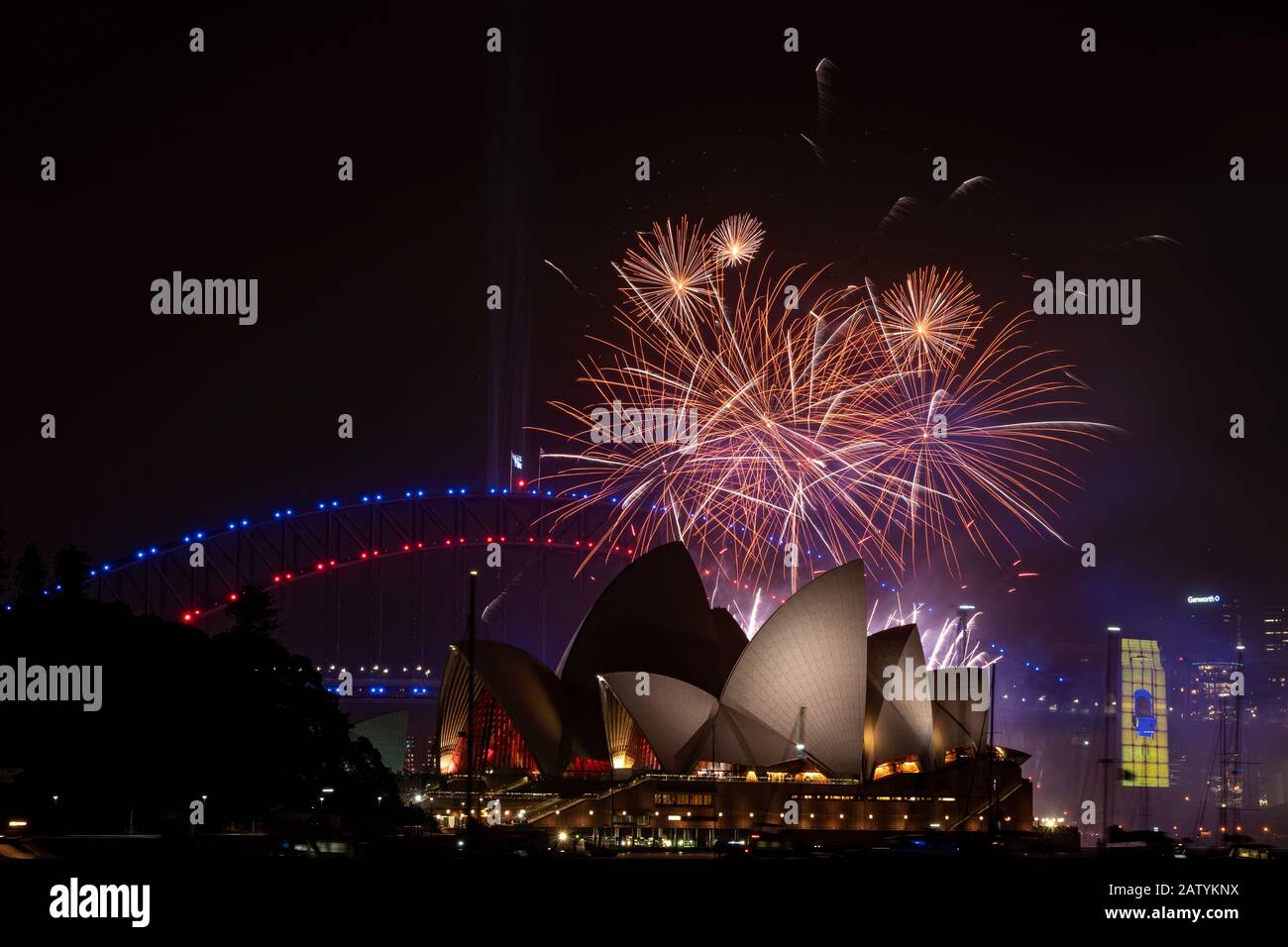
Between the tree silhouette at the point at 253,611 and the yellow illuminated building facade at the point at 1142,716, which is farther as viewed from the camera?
the yellow illuminated building facade at the point at 1142,716

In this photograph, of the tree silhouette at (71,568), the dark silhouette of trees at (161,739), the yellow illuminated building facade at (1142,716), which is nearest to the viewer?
the dark silhouette of trees at (161,739)

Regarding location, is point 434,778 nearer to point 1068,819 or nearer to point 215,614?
point 215,614

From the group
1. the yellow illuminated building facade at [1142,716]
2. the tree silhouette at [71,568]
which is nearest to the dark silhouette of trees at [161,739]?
the tree silhouette at [71,568]

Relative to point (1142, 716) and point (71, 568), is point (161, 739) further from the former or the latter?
point (1142, 716)

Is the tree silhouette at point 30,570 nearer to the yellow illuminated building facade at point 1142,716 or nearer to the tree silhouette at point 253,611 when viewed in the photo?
the tree silhouette at point 253,611

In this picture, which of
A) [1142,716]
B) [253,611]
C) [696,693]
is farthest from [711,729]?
[1142,716]
